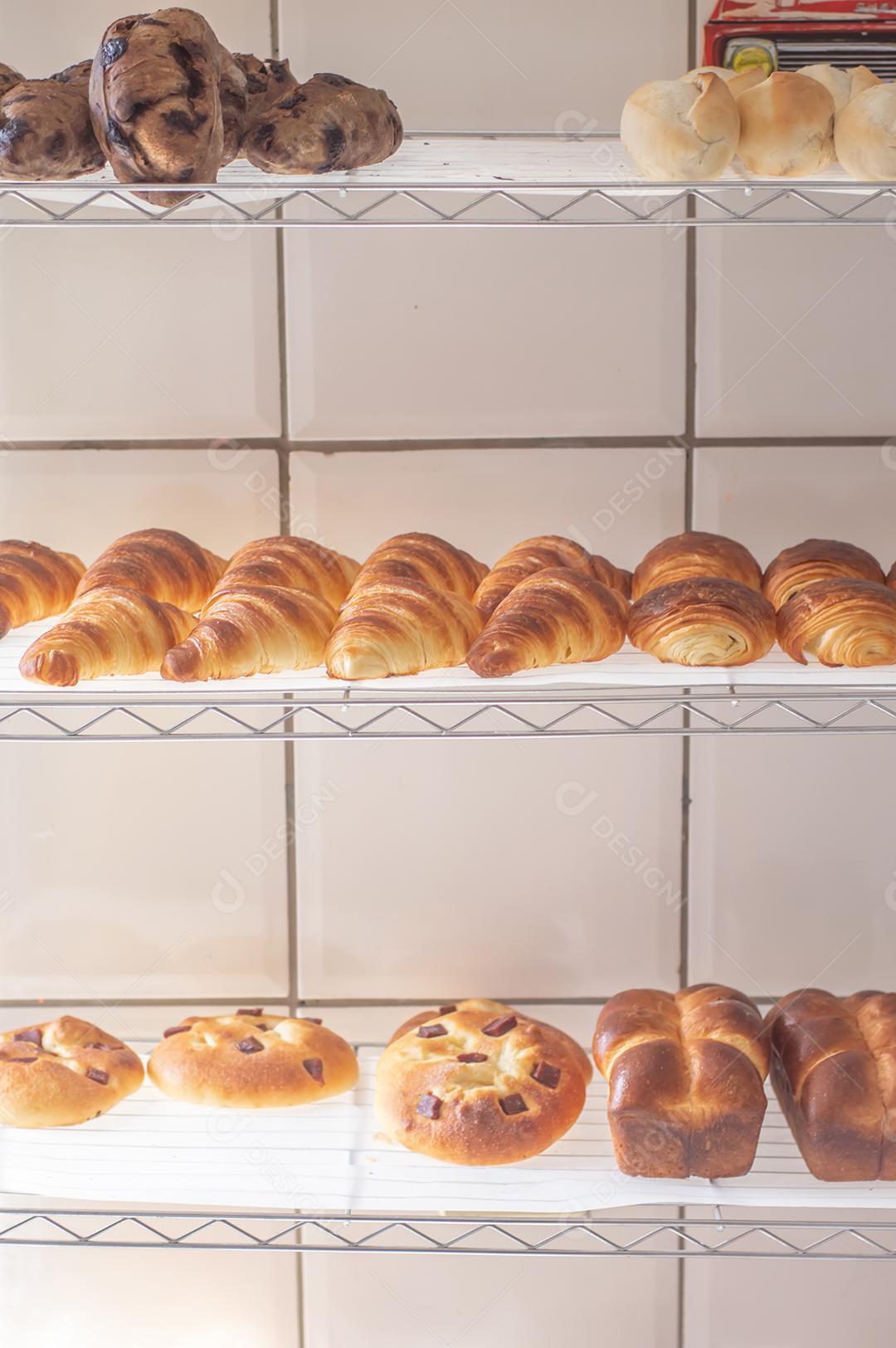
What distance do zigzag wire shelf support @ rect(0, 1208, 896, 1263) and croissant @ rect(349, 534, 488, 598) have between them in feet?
2.15

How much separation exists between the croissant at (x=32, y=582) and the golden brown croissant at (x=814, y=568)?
80cm

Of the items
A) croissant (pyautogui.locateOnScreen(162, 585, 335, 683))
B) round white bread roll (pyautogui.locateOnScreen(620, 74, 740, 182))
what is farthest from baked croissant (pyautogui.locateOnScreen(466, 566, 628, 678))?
round white bread roll (pyautogui.locateOnScreen(620, 74, 740, 182))

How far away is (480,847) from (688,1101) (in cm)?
45

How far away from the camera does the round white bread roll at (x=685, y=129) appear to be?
1146mm

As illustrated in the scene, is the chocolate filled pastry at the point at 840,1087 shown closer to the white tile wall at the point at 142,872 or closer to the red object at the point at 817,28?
the white tile wall at the point at 142,872

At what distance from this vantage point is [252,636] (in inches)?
48.2

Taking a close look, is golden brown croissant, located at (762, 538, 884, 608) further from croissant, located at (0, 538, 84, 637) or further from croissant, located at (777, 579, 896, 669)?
croissant, located at (0, 538, 84, 637)

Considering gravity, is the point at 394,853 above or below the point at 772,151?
below

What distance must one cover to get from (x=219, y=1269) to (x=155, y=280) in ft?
4.24

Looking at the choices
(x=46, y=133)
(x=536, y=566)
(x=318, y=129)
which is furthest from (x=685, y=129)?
(x=46, y=133)

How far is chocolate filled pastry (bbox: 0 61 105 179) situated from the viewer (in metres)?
1.12

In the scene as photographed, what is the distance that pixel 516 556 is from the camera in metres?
1.39

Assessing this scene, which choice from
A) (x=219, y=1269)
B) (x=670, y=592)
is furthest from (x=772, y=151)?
(x=219, y=1269)

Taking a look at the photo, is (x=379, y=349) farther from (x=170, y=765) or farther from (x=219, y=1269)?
(x=219, y=1269)
